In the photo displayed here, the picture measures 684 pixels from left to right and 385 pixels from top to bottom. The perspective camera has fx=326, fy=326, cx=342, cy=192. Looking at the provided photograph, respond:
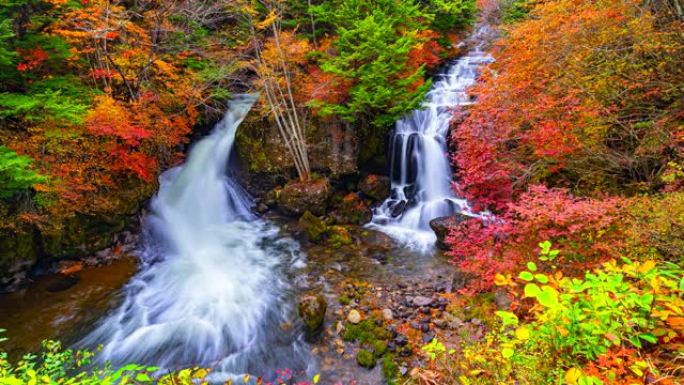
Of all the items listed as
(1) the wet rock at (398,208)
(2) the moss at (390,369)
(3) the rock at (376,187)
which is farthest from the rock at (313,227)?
(2) the moss at (390,369)

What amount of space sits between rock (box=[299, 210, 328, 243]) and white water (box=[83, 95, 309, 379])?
747 millimetres

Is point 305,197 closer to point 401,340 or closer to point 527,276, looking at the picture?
point 401,340

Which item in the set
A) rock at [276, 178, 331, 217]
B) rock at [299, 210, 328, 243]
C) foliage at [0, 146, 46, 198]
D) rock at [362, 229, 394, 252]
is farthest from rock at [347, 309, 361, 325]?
foliage at [0, 146, 46, 198]

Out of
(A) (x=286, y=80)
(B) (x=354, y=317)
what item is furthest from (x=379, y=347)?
(A) (x=286, y=80)

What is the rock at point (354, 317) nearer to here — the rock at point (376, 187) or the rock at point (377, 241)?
the rock at point (377, 241)

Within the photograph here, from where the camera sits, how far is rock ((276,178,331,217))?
12688 millimetres

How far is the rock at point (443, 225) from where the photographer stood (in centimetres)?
1031

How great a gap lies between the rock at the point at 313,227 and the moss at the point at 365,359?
521 centimetres

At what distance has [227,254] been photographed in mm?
11000

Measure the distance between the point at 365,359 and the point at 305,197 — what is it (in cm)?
727

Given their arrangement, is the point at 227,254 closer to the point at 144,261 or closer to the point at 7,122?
the point at 144,261

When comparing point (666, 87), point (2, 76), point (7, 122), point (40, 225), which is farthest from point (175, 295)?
point (666, 87)

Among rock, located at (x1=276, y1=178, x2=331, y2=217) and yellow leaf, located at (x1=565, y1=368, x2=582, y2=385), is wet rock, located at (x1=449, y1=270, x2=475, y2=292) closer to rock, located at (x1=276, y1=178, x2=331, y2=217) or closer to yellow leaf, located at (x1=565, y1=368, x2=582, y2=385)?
rock, located at (x1=276, y1=178, x2=331, y2=217)

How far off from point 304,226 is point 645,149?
30.3ft
